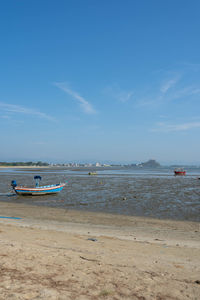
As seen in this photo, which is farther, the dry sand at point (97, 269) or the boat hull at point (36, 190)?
the boat hull at point (36, 190)

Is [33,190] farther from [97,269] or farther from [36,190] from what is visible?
[97,269]

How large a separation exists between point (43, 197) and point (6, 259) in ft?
88.1

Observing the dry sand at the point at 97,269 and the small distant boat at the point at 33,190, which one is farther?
the small distant boat at the point at 33,190

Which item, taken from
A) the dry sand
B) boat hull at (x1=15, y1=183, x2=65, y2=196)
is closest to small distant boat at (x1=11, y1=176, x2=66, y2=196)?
boat hull at (x1=15, y1=183, x2=65, y2=196)

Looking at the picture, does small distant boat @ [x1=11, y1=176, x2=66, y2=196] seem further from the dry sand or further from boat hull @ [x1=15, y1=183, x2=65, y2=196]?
the dry sand

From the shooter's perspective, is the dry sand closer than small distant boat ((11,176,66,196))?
Yes

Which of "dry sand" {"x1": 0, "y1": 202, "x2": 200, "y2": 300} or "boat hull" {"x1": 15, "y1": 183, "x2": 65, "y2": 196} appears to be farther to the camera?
"boat hull" {"x1": 15, "y1": 183, "x2": 65, "y2": 196}

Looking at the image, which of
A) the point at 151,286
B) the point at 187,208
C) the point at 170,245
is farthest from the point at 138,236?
the point at 187,208

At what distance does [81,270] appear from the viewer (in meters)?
7.17

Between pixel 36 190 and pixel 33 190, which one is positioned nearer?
pixel 33 190

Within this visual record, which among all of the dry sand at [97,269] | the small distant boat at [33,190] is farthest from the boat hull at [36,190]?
the dry sand at [97,269]

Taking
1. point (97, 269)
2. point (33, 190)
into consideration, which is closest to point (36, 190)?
point (33, 190)

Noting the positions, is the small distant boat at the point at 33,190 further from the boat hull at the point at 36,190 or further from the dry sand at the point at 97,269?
the dry sand at the point at 97,269

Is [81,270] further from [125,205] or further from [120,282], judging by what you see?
[125,205]
